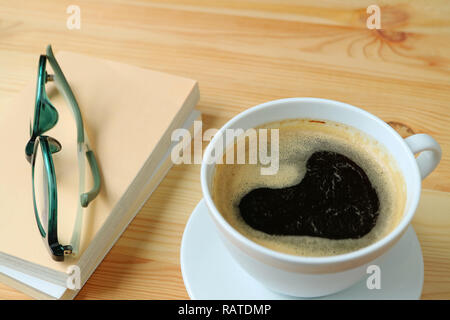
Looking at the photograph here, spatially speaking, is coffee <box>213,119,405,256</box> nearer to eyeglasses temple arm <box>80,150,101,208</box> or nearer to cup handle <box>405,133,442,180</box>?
cup handle <box>405,133,442,180</box>

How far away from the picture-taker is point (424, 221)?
21.4 inches

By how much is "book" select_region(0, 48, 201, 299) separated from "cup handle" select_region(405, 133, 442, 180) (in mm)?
283

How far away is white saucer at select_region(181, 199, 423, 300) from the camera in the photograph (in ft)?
1.49

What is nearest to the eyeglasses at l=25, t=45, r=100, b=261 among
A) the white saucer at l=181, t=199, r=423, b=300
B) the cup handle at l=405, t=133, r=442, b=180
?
the white saucer at l=181, t=199, r=423, b=300

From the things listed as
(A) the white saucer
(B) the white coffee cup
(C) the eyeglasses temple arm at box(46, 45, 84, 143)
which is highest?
(C) the eyeglasses temple arm at box(46, 45, 84, 143)

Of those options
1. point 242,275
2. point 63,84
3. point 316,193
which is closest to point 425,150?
point 316,193

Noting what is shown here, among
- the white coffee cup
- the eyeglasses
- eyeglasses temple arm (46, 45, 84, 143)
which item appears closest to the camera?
the white coffee cup

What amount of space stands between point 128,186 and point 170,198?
6 centimetres

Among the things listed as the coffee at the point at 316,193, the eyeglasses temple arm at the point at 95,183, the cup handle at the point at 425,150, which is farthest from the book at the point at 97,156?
the cup handle at the point at 425,150

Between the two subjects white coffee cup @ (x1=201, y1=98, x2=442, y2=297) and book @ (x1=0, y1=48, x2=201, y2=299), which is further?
book @ (x1=0, y1=48, x2=201, y2=299)

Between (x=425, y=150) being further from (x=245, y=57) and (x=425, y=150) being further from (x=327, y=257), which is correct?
(x=245, y=57)

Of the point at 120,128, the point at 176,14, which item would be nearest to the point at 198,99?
the point at 120,128

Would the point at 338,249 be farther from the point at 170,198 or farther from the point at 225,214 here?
the point at 170,198

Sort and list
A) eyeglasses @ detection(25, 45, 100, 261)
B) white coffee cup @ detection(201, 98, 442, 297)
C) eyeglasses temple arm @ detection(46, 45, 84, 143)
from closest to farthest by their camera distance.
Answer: white coffee cup @ detection(201, 98, 442, 297) → eyeglasses @ detection(25, 45, 100, 261) → eyeglasses temple arm @ detection(46, 45, 84, 143)
